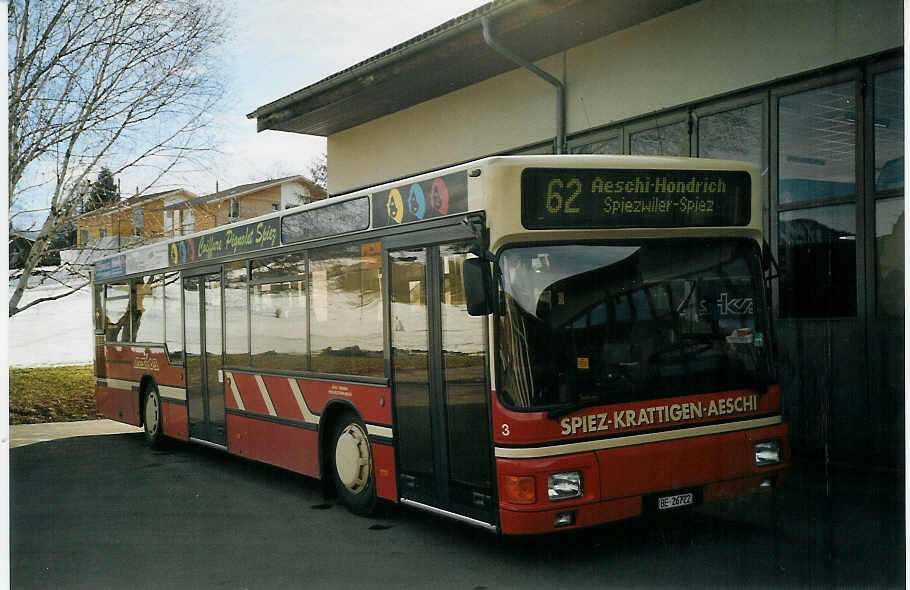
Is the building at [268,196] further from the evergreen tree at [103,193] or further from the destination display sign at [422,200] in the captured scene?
the destination display sign at [422,200]

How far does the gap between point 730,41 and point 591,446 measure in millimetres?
6484

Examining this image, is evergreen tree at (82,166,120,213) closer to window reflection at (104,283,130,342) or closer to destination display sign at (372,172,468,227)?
window reflection at (104,283,130,342)

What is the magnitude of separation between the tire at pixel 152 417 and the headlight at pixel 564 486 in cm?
805

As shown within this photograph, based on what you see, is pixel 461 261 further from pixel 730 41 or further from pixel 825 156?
pixel 730 41

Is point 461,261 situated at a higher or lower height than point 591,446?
higher

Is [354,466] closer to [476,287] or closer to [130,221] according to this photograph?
[476,287]

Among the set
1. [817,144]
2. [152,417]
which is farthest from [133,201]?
[817,144]

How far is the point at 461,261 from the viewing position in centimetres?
659

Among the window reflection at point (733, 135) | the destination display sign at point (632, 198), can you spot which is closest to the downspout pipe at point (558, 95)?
the window reflection at point (733, 135)

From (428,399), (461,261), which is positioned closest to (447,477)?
(428,399)

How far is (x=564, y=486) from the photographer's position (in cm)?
585

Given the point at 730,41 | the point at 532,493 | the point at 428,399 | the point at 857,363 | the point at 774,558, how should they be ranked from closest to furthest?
the point at 532,493 → the point at 774,558 → the point at 428,399 → the point at 857,363 → the point at 730,41

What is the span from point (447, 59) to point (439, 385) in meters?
8.33

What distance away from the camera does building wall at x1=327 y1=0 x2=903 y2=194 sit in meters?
9.55
